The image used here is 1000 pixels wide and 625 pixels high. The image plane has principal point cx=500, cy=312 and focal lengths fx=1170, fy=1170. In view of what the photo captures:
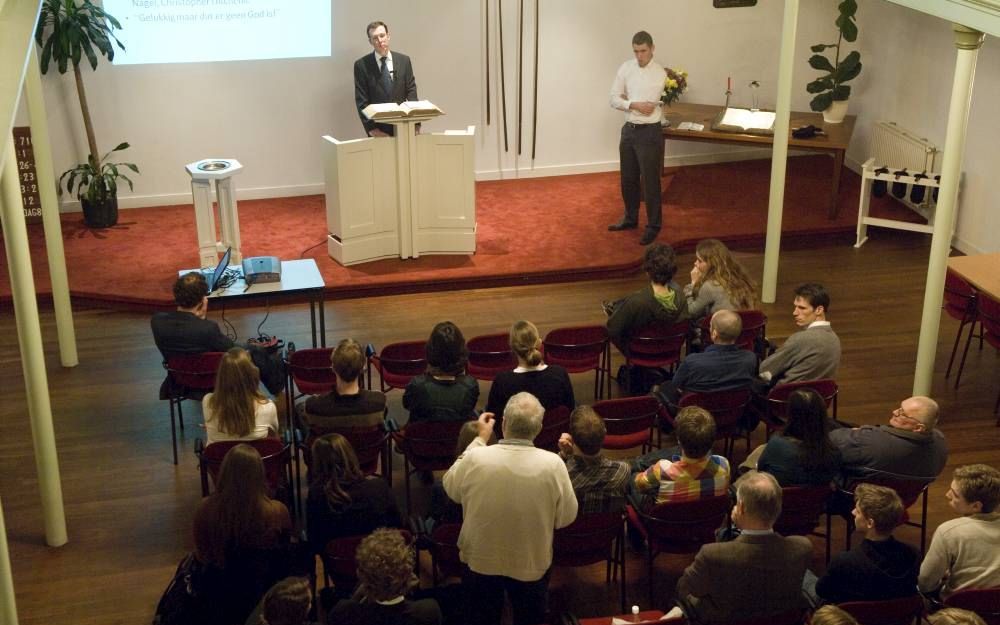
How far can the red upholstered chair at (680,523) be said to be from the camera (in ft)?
18.4

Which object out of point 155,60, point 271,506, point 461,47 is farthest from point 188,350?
point 461,47

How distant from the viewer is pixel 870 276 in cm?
1048

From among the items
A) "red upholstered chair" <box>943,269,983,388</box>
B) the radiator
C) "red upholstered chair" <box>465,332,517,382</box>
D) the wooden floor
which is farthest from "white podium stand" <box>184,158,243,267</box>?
the radiator

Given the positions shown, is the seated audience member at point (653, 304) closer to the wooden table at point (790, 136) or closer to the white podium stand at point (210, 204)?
the white podium stand at point (210, 204)

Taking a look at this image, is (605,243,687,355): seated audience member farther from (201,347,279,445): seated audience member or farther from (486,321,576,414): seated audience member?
(201,347,279,445): seated audience member

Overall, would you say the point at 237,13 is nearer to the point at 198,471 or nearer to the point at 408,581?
the point at 198,471

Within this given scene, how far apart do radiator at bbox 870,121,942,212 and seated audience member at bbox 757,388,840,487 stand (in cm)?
602

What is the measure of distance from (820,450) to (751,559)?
120cm

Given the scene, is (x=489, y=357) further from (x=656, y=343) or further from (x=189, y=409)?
(x=189, y=409)

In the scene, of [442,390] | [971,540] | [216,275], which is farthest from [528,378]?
[216,275]

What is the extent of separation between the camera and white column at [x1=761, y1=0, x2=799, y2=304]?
29.8ft

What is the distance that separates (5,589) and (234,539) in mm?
1197

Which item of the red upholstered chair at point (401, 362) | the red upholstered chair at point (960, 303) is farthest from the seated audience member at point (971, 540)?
the red upholstered chair at point (960, 303)

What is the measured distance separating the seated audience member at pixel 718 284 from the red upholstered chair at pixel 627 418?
143cm
